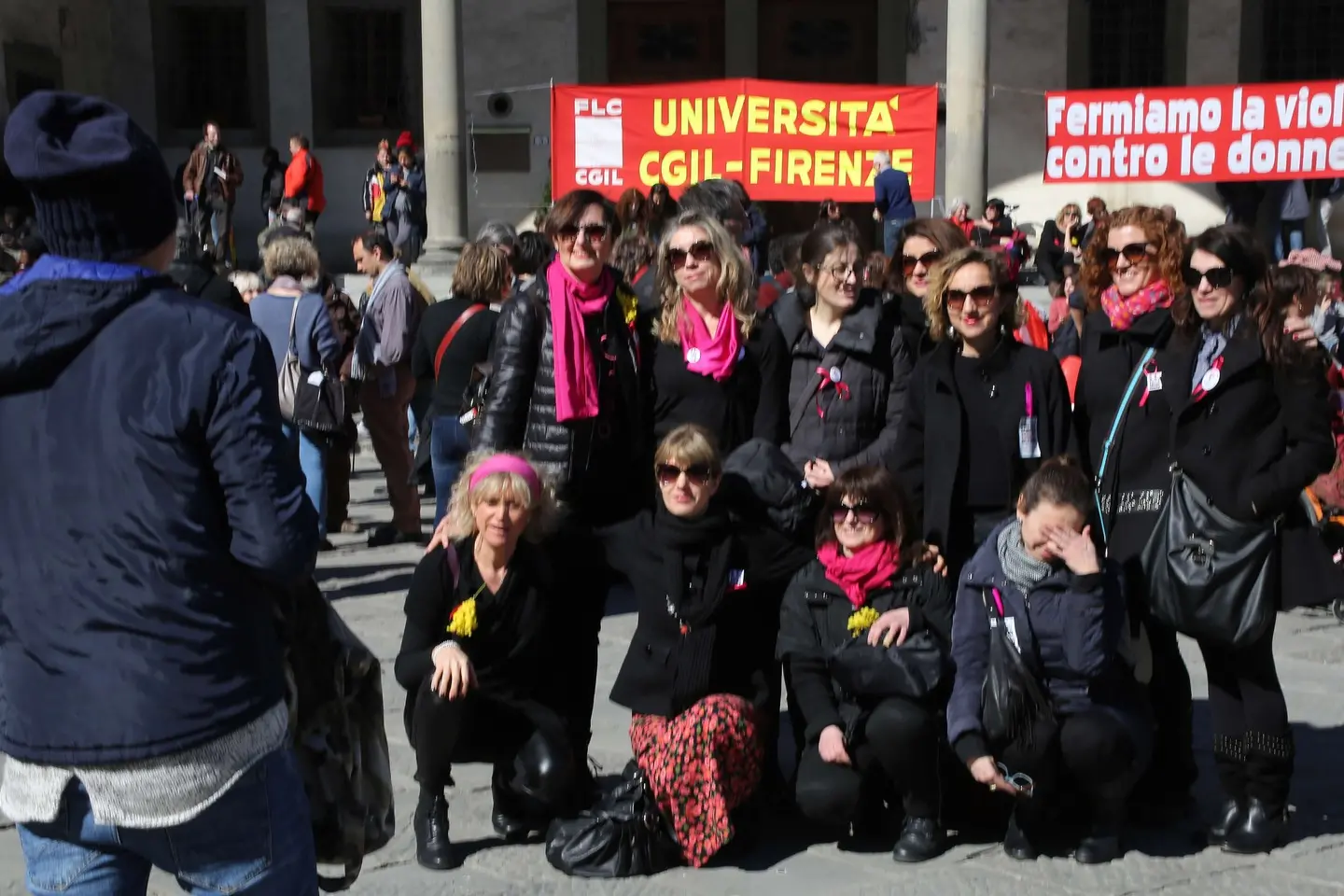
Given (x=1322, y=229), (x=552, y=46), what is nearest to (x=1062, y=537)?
(x=1322, y=229)

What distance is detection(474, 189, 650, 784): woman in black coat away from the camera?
5.54 m

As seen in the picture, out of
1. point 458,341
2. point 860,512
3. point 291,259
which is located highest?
point 291,259

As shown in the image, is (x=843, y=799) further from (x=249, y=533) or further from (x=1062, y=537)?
(x=249, y=533)

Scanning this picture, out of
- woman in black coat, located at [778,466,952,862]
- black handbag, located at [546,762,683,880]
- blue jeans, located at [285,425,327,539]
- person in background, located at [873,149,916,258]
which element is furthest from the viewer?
person in background, located at [873,149,916,258]

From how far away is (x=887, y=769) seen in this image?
16.4ft

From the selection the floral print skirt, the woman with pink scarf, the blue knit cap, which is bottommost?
the floral print skirt

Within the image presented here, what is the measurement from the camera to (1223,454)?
4.93 meters

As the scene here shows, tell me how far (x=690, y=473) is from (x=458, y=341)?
3.77 metres

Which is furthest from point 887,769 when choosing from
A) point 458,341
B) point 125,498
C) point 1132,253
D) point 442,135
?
point 442,135

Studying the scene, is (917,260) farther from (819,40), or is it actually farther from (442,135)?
(819,40)

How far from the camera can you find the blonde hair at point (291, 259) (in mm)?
9062

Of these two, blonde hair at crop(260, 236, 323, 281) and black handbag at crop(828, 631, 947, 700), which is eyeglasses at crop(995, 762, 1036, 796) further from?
Answer: blonde hair at crop(260, 236, 323, 281)

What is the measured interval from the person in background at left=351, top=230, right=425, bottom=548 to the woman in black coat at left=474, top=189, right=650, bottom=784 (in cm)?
421

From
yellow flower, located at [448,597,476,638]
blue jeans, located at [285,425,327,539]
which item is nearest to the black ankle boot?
yellow flower, located at [448,597,476,638]
